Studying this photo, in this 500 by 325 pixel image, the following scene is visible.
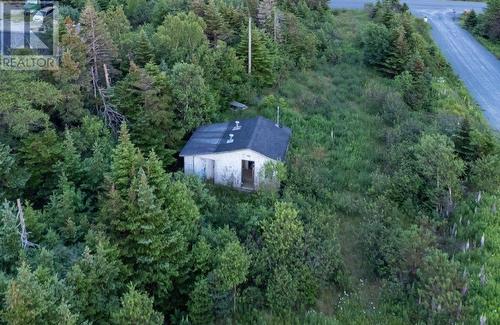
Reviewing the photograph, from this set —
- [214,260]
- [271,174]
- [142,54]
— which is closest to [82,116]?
[142,54]

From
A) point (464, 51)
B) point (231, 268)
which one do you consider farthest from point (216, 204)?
point (464, 51)

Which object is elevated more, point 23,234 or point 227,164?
point 227,164

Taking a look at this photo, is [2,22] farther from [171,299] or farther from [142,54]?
[171,299]

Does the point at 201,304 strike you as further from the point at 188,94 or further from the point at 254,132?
the point at 188,94

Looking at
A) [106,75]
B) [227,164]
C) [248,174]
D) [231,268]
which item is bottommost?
[231,268]

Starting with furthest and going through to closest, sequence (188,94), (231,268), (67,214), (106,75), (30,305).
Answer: (188,94) < (106,75) < (67,214) < (231,268) < (30,305)

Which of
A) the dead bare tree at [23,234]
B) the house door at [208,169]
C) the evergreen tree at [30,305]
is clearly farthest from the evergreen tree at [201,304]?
the house door at [208,169]

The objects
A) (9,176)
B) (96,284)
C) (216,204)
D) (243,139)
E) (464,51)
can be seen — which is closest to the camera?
(96,284)
